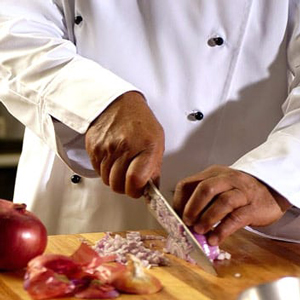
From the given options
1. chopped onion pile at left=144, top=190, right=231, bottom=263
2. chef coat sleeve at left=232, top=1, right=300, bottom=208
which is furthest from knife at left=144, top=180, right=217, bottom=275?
chef coat sleeve at left=232, top=1, right=300, bottom=208

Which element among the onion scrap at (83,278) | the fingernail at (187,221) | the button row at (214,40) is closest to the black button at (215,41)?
the button row at (214,40)

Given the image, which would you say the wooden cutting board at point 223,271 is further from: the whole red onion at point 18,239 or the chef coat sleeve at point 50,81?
the chef coat sleeve at point 50,81

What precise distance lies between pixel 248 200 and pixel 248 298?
19 cm

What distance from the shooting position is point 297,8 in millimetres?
1376

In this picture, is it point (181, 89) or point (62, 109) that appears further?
point (181, 89)

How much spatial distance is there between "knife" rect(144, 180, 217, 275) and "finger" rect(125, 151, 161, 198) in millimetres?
18

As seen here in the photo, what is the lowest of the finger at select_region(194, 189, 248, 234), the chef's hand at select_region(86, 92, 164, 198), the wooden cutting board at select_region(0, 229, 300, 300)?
the wooden cutting board at select_region(0, 229, 300, 300)

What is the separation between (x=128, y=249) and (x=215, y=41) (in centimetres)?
36

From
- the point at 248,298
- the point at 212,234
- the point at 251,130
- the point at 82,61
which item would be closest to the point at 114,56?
the point at 82,61

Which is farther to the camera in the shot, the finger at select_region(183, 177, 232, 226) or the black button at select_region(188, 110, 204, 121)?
the black button at select_region(188, 110, 204, 121)

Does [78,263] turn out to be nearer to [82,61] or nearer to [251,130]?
[82,61]

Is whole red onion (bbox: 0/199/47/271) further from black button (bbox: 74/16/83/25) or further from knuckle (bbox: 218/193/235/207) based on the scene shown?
black button (bbox: 74/16/83/25)

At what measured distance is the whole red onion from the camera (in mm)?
1062

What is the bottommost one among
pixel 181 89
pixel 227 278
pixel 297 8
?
pixel 227 278
